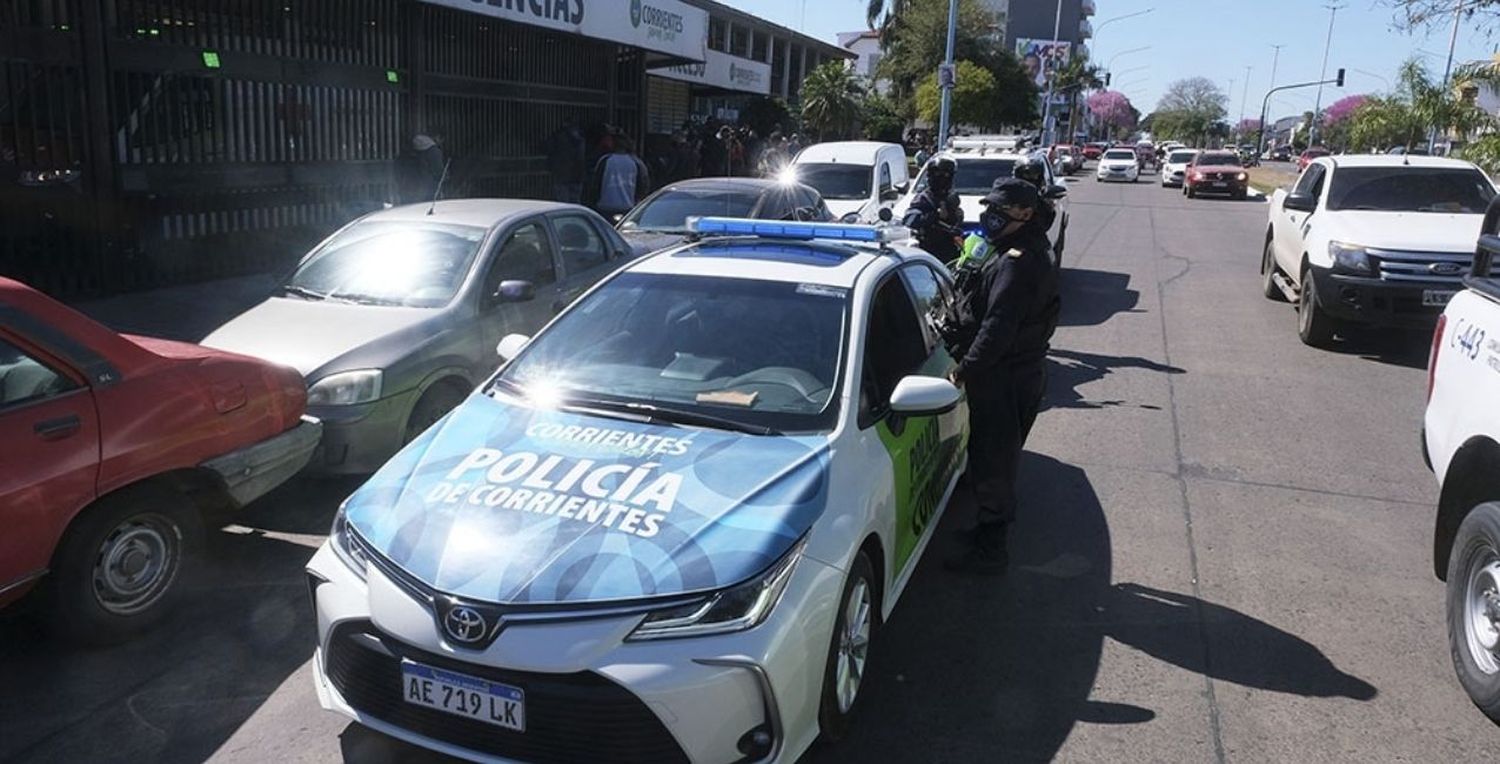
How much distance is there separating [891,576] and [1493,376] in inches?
95.0

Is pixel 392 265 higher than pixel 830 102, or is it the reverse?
pixel 830 102

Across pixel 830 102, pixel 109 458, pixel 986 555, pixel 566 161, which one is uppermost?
pixel 830 102

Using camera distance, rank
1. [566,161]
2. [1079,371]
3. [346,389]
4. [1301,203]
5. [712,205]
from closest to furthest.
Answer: [346,389] → [1079,371] → [712,205] → [1301,203] → [566,161]

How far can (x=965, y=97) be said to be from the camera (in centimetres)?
4475

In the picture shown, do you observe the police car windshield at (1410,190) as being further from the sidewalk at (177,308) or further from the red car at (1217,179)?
the red car at (1217,179)

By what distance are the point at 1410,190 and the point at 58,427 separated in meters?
11.7

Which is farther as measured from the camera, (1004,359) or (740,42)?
(740,42)

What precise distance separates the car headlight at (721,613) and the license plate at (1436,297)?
8.57 m

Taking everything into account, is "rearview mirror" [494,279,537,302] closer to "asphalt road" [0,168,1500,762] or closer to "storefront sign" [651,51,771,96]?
"asphalt road" [0,168,1500,762]

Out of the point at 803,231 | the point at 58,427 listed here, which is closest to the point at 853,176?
the point at 803,231

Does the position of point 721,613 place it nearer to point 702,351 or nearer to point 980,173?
point 702,351

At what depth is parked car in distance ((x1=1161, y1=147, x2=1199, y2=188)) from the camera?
39.6 metres

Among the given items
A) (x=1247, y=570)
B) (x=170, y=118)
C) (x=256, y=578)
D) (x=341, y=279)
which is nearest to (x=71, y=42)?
(x=170, y=118)

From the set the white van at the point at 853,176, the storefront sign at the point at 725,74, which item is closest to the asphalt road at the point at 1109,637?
the white van at the point at 853,176
